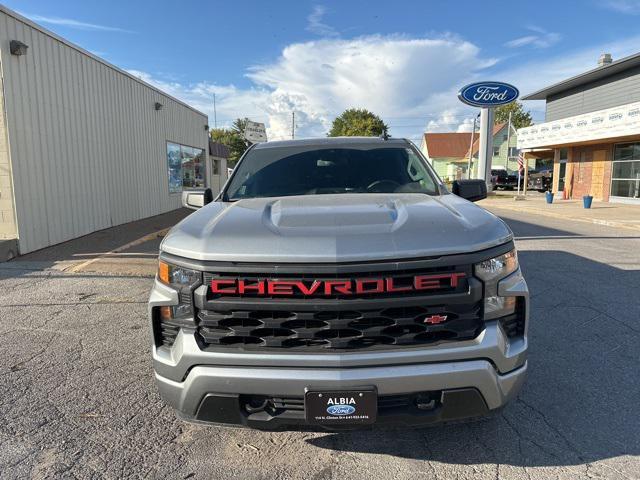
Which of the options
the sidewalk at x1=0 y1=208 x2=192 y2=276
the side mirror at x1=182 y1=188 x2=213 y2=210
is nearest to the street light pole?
the sidewalk at x1=0 y1=208 x2=192 y2=276

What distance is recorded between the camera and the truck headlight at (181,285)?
219 centimetres

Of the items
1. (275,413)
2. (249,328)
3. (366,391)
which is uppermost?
(249,328)

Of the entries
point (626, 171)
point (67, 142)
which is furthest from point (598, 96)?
point (67, 142)

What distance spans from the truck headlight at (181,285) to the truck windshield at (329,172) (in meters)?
1.26

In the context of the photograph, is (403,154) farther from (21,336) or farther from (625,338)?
(21,336)

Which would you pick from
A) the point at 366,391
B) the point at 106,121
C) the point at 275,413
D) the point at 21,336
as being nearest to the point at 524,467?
the point at 366,391

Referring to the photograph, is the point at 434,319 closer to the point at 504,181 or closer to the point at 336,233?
the point at 336,233

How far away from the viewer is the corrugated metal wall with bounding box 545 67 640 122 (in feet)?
69.7

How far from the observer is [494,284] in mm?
2176

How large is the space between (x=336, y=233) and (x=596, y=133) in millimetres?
23627

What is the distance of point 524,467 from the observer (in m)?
2.38

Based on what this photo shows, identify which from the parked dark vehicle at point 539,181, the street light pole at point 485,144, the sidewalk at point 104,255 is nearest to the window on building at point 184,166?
the sidewalk at point 104,255

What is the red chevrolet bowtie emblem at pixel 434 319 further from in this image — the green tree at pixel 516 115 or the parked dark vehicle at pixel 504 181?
the green tree at pixel 516 115

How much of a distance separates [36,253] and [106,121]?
453 cm
